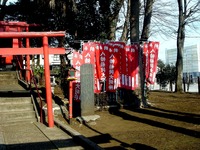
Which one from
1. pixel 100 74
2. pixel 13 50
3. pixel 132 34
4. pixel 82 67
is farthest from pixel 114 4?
pixel 13 50

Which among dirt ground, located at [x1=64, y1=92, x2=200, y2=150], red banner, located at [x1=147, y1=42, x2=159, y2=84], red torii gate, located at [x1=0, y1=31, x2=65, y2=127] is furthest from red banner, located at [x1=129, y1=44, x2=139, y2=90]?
red torii gate, located at [x1=0, y1=31, x2=65, y2=127]

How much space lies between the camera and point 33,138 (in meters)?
7.18

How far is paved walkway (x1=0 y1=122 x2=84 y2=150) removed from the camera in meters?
6.35

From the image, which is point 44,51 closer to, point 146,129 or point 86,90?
point 86,90

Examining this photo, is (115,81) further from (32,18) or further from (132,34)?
(32,18)

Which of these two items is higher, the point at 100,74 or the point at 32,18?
the point at 32,18

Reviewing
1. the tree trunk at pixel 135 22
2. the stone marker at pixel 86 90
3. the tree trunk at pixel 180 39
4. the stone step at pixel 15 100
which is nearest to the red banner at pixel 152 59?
the tree trunk at pixel 135 22

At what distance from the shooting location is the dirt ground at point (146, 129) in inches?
235

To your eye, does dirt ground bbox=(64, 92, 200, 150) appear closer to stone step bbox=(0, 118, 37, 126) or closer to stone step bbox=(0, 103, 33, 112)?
stone step bbox=(0, 118, 37, 126)

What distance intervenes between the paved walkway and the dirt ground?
0.71 metres

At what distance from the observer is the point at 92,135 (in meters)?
7.39

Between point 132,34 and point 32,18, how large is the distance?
25.4ft

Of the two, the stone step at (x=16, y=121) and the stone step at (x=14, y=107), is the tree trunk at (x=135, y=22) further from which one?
the stone step at (x=16, y=121)

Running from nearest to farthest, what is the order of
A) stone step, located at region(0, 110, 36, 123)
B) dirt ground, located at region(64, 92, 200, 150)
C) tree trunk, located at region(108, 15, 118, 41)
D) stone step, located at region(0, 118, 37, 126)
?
dirt ground, located at region(64, 92, 200, 150) → stone step, located at region(0, 118, 37, 126) → stone step, located at region(0, 110, 36, 123) → tree trunk, located at region(108, 15, 118, 41)
